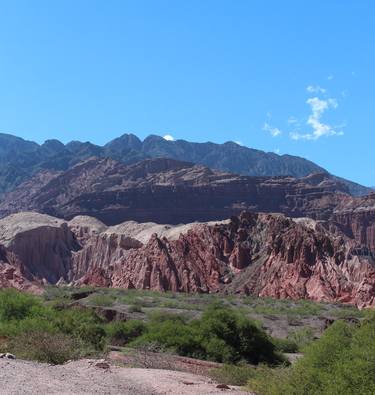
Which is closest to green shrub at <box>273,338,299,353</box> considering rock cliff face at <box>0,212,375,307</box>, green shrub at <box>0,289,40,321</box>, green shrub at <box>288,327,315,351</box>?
green shrub at <box>288,327,315,351</box>

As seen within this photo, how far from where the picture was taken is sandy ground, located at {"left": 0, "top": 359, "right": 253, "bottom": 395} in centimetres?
1641

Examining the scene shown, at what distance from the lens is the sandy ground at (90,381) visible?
16.4 metres

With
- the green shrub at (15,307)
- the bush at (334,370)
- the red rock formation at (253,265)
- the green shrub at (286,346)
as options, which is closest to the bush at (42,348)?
the green shrub at (15,307)

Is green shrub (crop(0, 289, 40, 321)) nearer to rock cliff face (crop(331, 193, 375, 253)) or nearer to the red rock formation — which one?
the red rock formation

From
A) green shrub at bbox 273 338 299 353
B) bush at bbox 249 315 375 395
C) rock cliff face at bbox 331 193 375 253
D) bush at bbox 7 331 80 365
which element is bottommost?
green shrub at bbox 273 338 299 353

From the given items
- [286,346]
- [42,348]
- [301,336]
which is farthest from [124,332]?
[301,336]

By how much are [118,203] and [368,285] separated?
124 metres

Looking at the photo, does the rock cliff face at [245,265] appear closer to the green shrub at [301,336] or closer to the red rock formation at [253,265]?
the red rock formation at [253,265]

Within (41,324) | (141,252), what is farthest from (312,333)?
(141,252)

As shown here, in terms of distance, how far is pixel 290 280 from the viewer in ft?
308

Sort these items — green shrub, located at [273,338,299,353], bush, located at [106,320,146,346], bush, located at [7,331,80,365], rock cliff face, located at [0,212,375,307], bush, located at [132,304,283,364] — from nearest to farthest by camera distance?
1. bush, located at [7,331,80,365]
2. bush, located at [132,304,283,364]
3. bush, located at [106,320,146,346]
4. green shrub, located at [273,338,299,353]
5. rock cliff face, located at [0,212,375,307]

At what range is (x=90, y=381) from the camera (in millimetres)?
18062

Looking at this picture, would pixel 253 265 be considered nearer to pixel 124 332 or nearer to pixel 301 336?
pixel 301 336

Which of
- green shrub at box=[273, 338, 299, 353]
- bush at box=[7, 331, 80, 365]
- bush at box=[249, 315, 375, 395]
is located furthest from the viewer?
green shrub at box=[273, 338, 299, 353]
